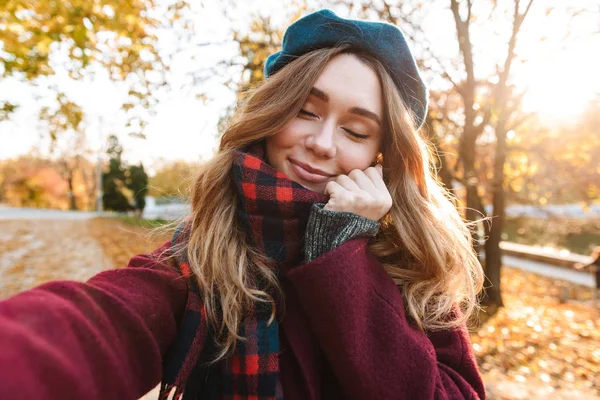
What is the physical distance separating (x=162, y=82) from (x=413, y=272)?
5661mm

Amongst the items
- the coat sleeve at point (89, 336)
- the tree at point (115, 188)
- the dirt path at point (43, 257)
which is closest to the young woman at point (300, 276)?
the coat sleeve at point (89, 336)

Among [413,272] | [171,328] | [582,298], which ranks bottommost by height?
[582,298]

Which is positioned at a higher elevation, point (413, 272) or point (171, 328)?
point (413, 272)

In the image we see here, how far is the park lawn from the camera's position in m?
4.13

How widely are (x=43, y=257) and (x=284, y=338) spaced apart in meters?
10.7

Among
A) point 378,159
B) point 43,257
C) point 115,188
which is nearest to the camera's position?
point 378,159

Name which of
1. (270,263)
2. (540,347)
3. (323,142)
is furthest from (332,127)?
(540,347)

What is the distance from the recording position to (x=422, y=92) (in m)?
1.54

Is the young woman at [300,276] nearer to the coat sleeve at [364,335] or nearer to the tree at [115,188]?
the coat sleeve at [364,335]

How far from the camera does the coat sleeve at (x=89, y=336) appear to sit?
0.73 meters

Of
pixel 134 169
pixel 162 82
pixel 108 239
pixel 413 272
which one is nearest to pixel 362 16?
pixel 162 82

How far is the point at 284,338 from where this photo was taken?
4.00ft

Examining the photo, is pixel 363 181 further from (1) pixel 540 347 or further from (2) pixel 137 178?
(2) pixel 137 178

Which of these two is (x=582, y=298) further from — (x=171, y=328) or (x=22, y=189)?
(x=22, y=189)
